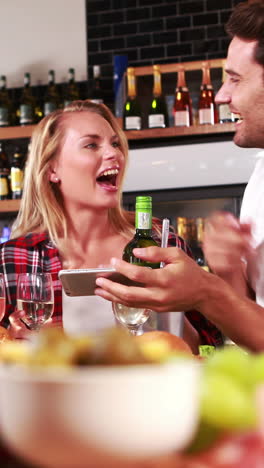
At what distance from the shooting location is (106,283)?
4.29 feet

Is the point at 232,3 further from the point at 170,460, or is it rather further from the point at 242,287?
the point at 170,460

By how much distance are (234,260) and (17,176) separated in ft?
8.35

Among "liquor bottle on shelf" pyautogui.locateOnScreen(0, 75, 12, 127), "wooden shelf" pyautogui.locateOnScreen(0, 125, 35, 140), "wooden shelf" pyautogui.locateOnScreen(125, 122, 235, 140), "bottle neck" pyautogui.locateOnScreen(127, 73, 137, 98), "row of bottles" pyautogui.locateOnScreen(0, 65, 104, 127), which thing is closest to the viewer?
"wooden shelf" pyautogui.locateOnScreen(125, 122, 235, 140)

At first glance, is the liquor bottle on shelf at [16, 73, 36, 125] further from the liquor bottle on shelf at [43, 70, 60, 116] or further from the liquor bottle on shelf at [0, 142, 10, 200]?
the liquor bottle on shelf at [0, 142, 10, 200]

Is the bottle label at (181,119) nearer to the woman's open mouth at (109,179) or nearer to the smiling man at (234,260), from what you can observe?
the woman's open mouth at (109,179)

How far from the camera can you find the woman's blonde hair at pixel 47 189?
7.95ft

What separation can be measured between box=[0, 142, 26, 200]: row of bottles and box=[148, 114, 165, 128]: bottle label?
34.1 inches

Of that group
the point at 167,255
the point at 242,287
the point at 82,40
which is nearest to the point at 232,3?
the point at 82,40

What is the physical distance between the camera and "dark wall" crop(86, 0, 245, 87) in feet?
13.0

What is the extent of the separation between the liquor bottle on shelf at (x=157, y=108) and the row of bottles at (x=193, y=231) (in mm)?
535

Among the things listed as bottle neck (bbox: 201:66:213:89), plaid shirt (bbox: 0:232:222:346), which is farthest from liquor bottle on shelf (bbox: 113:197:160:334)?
bottle neck (bbox: 201:66:213:89)

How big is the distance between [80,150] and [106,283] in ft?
3.94

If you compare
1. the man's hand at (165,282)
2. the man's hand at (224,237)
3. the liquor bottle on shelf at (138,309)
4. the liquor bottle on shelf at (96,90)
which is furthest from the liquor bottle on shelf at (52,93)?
the man's hand at (165,282)

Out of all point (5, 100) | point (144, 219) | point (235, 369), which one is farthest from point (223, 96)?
point (5, 100)
